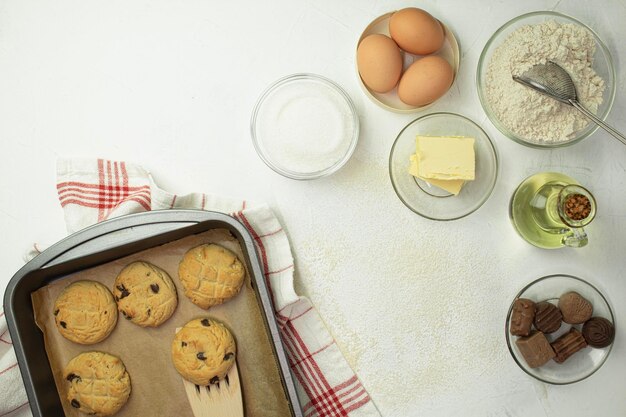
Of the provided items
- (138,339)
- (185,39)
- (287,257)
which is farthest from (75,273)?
(185,39)

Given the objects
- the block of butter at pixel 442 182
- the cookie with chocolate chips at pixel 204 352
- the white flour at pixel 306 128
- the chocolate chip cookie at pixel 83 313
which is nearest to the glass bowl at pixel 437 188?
the block of butter at pixel 442 182

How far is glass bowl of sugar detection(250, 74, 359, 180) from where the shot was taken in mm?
1243

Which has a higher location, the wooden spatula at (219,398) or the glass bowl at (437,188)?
the glass bowl at (437,188)

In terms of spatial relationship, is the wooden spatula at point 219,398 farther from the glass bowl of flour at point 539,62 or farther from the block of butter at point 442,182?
the glass bowl of flour at point 539,62

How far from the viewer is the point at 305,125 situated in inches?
50.3

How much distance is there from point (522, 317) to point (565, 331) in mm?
126

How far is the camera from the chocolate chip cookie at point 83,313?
1081 millimetres

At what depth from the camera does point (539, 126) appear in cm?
120

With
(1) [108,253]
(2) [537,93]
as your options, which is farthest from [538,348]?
(1) [108,253]

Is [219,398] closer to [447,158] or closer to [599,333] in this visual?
[447,158]

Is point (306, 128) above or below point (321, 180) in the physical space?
above

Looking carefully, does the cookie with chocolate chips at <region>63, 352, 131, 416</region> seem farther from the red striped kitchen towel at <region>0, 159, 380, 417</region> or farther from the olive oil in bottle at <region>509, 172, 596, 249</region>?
the olive oil in bottle at <region>509, 172, 596, 249</region>

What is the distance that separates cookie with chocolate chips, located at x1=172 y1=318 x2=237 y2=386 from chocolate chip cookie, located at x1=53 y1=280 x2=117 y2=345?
0.16 metres

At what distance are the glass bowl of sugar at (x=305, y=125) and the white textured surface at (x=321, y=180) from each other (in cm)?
3
